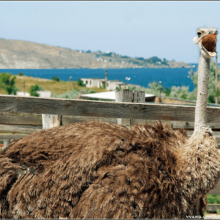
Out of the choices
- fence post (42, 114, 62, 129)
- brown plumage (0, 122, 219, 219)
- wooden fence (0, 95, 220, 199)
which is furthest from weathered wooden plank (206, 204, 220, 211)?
fence post (42, 114, 62, 129)

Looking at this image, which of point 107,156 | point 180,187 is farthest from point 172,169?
point 107,156

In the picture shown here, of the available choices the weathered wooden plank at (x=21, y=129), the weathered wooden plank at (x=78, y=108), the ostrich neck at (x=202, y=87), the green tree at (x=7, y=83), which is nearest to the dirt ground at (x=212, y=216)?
the weathered wooden plank at (x=78, y=108)

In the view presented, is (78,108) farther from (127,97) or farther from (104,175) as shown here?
(104,175)

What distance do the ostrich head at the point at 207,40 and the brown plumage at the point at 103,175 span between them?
79 centimetres

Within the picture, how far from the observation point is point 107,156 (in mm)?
2377

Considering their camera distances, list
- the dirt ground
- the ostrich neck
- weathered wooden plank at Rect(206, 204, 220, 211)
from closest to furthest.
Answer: the ostrich neck → the dirt ground → weathered wooden plank at Rect(206, 204, 220, 211)

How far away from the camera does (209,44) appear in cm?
279

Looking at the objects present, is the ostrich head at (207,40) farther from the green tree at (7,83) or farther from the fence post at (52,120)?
the green tree at (7,83)

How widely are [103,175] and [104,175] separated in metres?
0.01

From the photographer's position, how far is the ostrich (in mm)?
2225

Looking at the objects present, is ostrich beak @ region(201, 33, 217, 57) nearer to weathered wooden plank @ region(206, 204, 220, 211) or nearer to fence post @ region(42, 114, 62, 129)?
fence post @ region(42, 114, 62, 129)

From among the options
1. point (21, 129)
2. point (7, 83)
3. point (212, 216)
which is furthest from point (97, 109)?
point (7, 83)

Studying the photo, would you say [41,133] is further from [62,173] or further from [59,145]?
[62,173]

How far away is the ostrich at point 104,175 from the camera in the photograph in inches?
87.6
